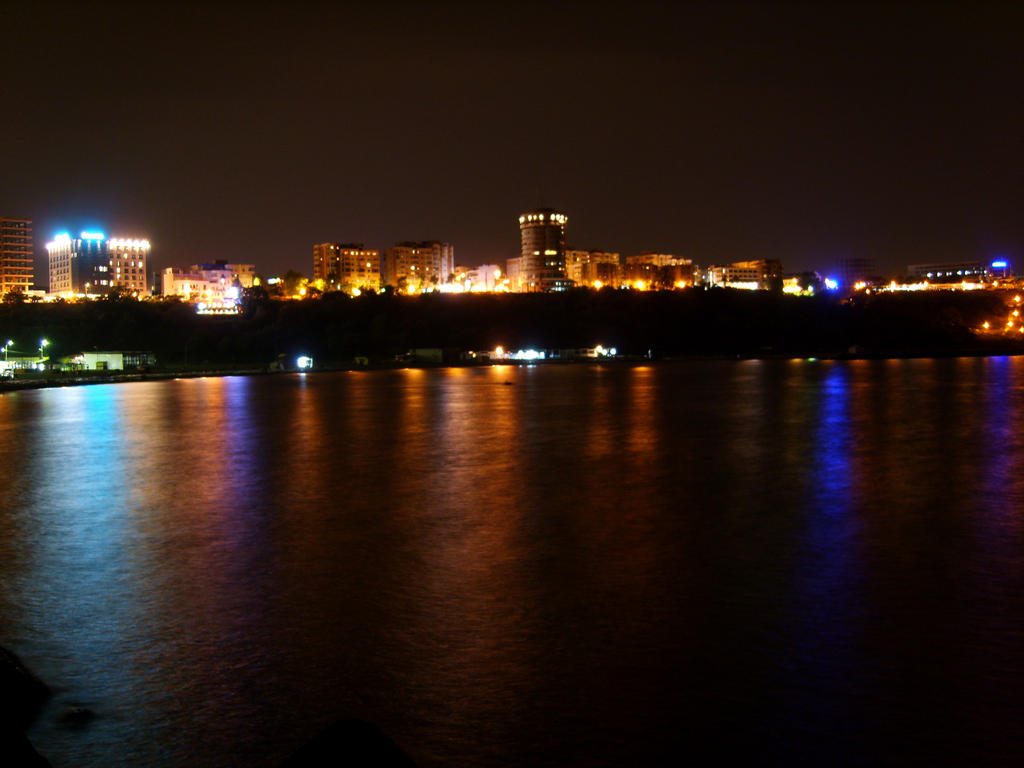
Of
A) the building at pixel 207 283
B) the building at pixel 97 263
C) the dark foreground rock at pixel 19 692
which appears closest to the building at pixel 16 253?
the building at pixel 97 263

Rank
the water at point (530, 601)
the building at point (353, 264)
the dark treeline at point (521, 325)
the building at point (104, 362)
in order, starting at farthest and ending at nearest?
the building at point (353, 264) < the dark treeline at point (521, 325) < the building at point (104, 362) < the water at point (530, 601)

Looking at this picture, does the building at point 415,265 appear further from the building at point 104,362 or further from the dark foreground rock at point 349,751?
the dark foreground rock at point 349,751

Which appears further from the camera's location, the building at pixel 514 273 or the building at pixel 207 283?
the building at pixel 514 273

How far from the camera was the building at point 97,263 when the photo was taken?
9756 centimetres

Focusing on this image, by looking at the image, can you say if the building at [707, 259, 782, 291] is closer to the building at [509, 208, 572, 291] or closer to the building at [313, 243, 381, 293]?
the building at [509, 208, 572, 291]

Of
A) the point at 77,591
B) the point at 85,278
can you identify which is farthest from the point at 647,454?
the point at 85,278

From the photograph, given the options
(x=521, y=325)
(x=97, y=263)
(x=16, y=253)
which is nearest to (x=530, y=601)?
(x=521, y=325)

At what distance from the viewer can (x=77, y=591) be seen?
25.4ft

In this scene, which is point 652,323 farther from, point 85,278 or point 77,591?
point 77,591

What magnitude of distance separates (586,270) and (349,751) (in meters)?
129

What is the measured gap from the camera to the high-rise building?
5137 inches

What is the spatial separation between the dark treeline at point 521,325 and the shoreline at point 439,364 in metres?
1.82

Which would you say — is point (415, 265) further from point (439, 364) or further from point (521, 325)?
point (439, 364)

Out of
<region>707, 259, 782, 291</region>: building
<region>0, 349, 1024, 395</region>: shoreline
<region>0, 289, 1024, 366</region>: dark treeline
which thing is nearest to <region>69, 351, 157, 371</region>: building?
<region>0, 349, 1024, 395</region>: shoreline
